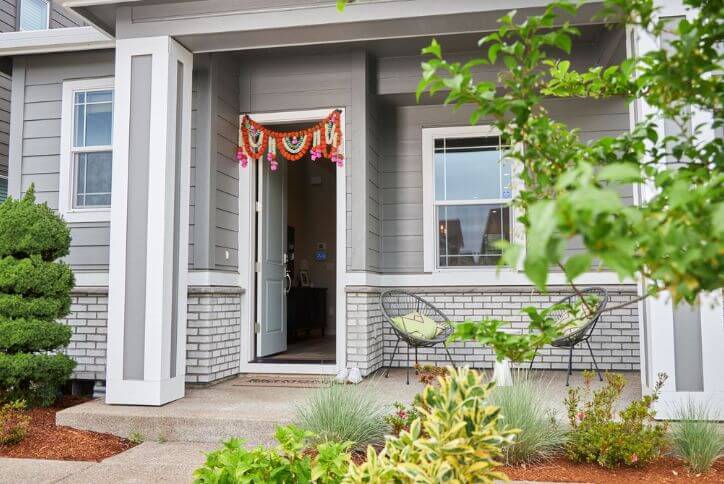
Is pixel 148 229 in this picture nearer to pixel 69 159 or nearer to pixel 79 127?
pixel 69 159

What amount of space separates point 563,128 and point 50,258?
14.1ft

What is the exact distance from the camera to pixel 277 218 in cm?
636

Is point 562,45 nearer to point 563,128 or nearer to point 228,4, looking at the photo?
point 563,128

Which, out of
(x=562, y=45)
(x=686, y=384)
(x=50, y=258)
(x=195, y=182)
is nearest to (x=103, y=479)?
(x=50, y=258)

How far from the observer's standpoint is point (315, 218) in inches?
438

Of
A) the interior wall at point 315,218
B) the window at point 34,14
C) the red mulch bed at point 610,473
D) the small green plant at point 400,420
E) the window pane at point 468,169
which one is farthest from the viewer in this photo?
the interior wall at point 315,218

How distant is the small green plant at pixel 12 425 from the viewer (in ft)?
12.7

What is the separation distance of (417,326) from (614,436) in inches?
91.3

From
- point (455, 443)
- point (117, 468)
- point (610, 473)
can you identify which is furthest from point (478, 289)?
point (455, 443)

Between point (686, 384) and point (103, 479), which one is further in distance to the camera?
point (686, 384)

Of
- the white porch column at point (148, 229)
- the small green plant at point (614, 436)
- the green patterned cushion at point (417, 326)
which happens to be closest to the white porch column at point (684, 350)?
the small green plant at point (614, 436)

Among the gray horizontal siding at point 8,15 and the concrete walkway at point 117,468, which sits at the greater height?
the gray horizontal siding at point 8,15

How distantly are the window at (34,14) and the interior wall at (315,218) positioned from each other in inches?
166

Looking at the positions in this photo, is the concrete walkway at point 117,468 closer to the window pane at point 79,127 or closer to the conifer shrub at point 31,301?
the conifer shrub at point 31,301
